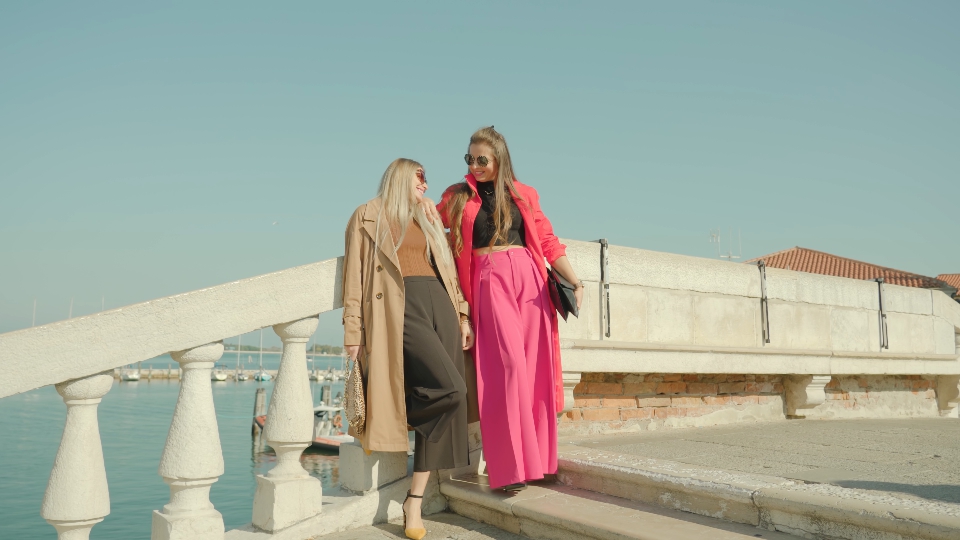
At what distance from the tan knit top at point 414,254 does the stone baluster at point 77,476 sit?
4.65ft

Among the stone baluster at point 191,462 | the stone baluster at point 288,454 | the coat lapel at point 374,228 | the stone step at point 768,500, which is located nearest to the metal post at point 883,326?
the stone step at point 768,500

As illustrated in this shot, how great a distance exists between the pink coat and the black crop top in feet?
0.08

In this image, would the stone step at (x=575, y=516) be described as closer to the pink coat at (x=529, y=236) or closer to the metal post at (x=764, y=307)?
the pink coat at (x=529, y=236)

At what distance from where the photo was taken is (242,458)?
43344mm

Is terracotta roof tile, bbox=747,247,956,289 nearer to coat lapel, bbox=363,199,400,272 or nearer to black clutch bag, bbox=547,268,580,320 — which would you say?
black clutch bag, bbox=547,268,580,320

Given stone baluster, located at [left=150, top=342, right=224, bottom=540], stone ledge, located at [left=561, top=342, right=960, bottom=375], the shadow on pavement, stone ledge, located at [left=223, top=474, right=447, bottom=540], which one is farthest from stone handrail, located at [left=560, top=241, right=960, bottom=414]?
stone baluster, located at [left=150, top=342, right=224, bottom=540]

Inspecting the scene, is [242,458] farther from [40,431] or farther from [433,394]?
[433,394]

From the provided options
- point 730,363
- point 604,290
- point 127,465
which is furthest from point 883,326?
point 127,465

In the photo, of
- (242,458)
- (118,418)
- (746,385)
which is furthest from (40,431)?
(746,385)

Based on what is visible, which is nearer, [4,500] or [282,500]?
[282,500]

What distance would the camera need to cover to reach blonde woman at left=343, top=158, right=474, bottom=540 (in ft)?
10.6

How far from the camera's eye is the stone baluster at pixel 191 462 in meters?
2.75

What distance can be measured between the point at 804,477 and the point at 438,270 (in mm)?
2032

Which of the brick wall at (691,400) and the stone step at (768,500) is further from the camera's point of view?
the brick wall at (691,400)
